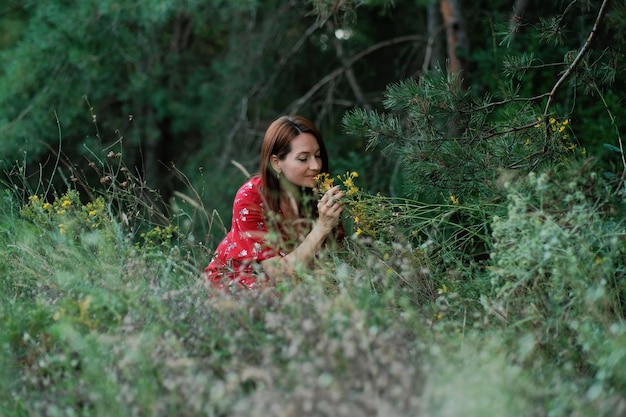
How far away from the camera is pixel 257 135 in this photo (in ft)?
28.7

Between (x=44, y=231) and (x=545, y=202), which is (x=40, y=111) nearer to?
(x=44, y=231)

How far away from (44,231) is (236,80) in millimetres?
5555

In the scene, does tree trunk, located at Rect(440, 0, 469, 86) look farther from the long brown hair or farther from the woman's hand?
the woman's hand

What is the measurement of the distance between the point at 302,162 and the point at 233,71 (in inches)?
205

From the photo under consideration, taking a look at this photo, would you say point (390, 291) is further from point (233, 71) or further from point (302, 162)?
point (233, 71)

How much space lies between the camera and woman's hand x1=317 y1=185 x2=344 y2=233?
12.4ft

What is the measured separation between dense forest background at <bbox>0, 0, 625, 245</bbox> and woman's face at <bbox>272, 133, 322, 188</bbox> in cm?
239

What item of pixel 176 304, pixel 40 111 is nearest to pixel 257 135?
pixel 40 111

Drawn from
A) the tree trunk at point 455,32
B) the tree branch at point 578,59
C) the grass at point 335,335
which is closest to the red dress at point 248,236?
the grass at point 335,335

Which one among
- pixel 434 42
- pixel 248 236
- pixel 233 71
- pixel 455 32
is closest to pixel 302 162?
pixel 248 236

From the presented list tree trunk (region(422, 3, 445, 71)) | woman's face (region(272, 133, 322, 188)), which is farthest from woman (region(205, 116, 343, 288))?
tree trunk (region(422, 3, 445, 71))

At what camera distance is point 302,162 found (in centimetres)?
431

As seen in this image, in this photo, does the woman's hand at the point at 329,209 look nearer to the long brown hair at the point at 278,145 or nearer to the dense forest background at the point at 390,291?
the dense forest background at the point at 390,291

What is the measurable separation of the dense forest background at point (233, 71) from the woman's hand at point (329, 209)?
295 cm
